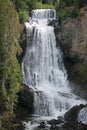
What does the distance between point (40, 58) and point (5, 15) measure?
1815 centimetres

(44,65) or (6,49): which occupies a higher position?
(6,49)

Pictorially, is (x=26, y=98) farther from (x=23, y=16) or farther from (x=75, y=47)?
(x=23, y=16)

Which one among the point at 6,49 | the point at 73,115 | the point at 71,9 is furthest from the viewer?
the point at 71,9

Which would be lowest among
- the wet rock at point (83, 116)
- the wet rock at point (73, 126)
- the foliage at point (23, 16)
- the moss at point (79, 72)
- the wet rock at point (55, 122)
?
the wet rock at point (55, 122)

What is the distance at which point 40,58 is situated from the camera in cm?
4653

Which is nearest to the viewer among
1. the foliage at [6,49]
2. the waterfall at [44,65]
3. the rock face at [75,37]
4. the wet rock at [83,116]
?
the foliage at [6,49]

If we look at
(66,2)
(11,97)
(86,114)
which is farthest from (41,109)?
(66,2)

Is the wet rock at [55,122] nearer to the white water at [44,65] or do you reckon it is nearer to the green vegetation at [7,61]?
the green vegetation at [7,61]

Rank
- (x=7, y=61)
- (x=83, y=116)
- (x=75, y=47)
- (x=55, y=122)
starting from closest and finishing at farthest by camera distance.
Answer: (x=7, y=61), (x=55, y=122), (x=83, y=116), (x=75, y=47)

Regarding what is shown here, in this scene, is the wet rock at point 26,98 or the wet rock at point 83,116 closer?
the wet rock at point 83,116

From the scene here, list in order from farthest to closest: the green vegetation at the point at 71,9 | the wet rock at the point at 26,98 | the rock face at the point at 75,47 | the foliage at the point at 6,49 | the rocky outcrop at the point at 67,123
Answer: the green vegetation at the point at 71,9 → the rock face at the point at 75,47 → the wet rock at the point at 26,98 → the rocky outcrop at the point at 67,123 → the foliage at the point at 6,49

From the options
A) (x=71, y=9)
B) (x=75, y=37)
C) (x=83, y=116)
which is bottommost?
(x=83, y=116)

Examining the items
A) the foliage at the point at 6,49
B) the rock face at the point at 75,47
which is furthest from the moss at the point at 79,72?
the foliage at the point at 6,49

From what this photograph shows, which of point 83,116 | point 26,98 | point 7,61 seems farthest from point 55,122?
point 7,61
